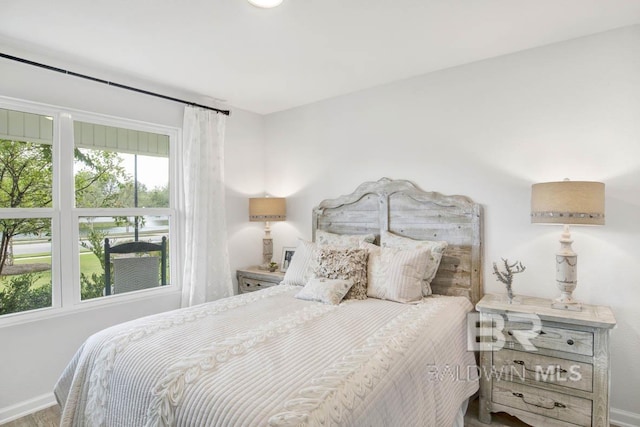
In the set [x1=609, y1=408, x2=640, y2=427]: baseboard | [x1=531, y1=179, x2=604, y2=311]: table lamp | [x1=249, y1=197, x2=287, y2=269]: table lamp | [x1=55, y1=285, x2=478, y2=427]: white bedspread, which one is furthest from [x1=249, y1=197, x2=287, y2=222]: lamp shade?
[x1=609, y1=408, x2=640, y2=427]: baseboard

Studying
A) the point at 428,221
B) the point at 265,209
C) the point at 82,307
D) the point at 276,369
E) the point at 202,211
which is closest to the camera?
the point at 276,369

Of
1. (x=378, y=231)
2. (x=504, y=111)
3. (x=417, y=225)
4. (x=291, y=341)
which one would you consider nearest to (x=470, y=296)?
(x=417, y=225)

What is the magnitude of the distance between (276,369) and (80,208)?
222 cm

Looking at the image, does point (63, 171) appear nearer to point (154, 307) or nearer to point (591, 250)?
point (154, 307)

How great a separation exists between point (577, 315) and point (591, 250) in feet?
1.76

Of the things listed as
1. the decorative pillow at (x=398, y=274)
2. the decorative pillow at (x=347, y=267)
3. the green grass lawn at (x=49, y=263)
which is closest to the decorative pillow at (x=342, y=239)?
the decorative pillow at (x=347, y=267)

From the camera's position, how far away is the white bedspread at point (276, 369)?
4.06ft

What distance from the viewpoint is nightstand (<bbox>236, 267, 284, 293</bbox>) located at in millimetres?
3365

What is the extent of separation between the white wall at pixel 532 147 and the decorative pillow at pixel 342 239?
49cm

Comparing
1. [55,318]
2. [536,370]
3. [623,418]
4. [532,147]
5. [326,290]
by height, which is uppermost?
[532,147]

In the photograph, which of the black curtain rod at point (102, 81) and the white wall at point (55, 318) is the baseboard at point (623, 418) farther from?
the black curtain rod at point (102, 81)

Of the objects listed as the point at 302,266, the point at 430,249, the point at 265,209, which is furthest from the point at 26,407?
the point at 430,249

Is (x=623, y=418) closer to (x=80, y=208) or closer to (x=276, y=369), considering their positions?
(x=276, y=369)

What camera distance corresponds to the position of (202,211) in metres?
3.29
